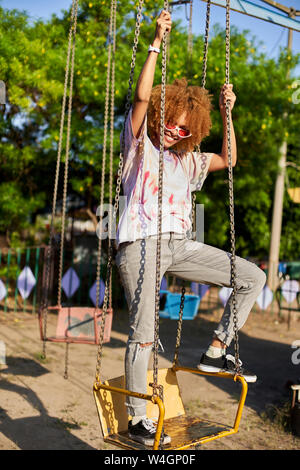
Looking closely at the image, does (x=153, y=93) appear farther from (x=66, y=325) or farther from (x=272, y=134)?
(x=272, y=134)

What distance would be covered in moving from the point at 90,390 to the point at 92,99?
204 inches

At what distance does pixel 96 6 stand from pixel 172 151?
6220 mm

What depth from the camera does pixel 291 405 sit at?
5.12m

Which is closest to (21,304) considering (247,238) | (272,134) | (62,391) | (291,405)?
(62,391)

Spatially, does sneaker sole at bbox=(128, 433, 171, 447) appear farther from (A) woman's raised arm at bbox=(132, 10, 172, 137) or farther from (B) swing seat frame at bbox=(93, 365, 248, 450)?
(A) woman's raised arm at bbox=(132, 10, 172, 137)

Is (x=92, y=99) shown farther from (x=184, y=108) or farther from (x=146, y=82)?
(x=146, y=82)

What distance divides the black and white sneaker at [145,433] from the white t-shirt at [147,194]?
2.90ft

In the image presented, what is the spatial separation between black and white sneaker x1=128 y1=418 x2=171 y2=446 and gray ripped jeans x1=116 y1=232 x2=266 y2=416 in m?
0.05

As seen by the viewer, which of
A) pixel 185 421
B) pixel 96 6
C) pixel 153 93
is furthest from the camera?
pixel 96 6

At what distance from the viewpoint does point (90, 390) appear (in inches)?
221

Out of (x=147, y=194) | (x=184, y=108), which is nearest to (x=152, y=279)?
(x=147, y=194)

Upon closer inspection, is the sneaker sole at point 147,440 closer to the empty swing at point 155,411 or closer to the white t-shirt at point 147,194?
the empty swing at point 155,411

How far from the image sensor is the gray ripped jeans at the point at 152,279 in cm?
256

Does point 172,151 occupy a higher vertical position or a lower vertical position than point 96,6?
lower
